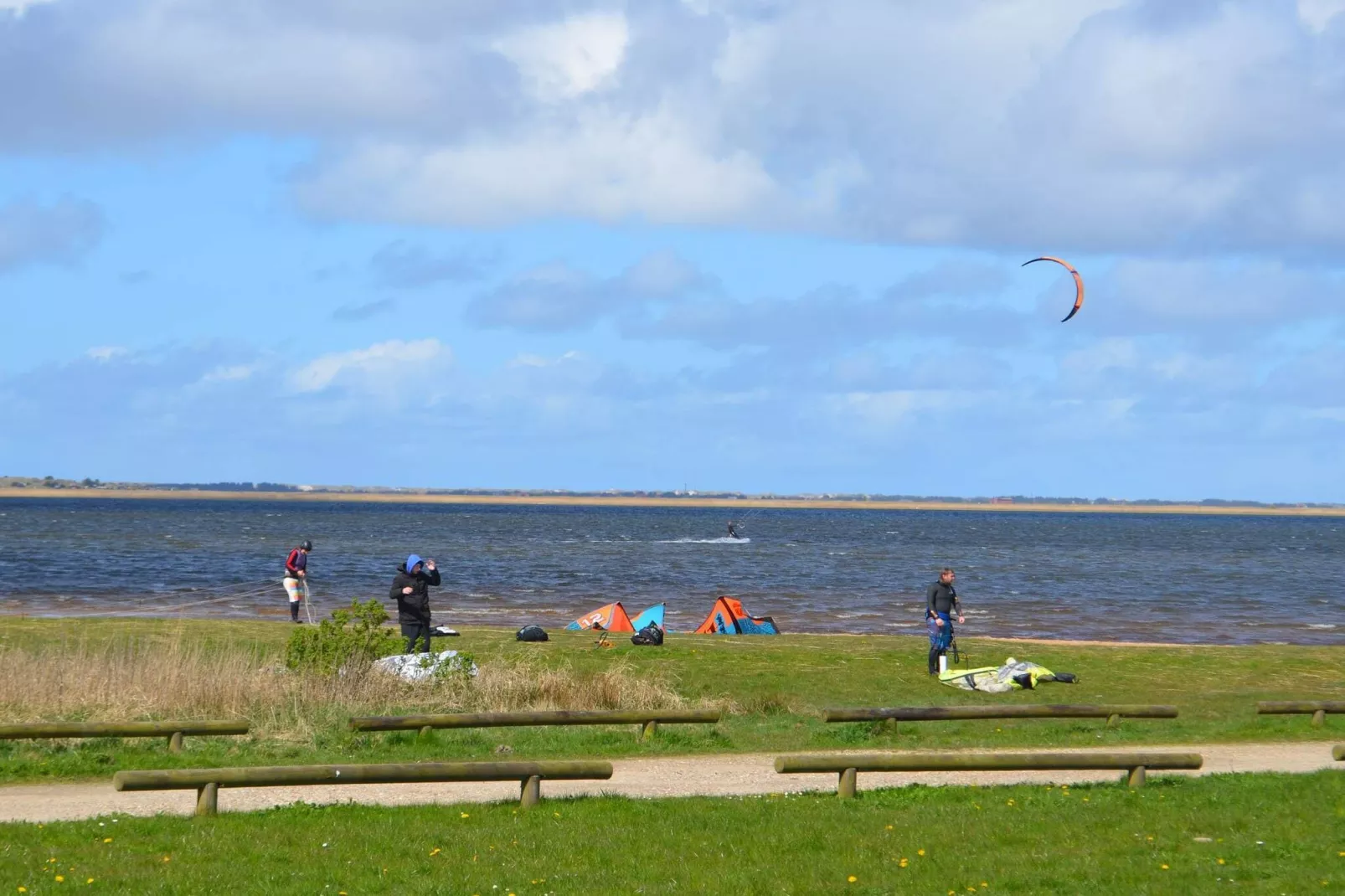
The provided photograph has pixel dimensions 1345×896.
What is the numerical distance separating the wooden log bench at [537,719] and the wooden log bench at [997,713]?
186cm

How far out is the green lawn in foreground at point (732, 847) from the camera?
10.7 meters

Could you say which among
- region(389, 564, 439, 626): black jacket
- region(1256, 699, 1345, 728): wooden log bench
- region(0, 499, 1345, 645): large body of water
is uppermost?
region(389, 564, 439, 626): black jacket

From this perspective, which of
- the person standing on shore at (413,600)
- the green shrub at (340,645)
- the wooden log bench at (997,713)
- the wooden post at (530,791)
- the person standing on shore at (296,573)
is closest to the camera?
the wooden post at (530,791)

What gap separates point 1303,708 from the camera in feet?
67.1

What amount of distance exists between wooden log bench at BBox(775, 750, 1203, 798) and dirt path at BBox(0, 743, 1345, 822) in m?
1.10

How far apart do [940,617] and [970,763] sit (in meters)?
11.3

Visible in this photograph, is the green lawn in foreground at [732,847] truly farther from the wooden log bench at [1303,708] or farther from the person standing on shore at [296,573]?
the person standing on shore at [296,573]

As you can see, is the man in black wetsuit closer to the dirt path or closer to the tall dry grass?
the tall dry grass

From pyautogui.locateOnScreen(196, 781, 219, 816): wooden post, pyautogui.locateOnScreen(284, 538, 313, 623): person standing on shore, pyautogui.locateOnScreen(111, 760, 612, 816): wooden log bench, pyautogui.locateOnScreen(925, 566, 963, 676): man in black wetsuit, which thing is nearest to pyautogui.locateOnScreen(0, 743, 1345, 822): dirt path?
pyautogui.locateOnScreen(196, 781, 219, 816): wooden post

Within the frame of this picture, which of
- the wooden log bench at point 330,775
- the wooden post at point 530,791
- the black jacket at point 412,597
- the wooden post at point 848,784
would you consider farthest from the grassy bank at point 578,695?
the wooden post at point 848,784

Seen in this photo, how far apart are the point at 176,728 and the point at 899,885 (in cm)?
914

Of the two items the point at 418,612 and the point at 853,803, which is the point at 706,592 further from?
the point at 853,803

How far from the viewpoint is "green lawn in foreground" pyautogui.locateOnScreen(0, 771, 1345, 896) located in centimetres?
1067

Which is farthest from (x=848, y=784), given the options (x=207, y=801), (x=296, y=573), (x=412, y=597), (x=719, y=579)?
(x=719, y=579)
